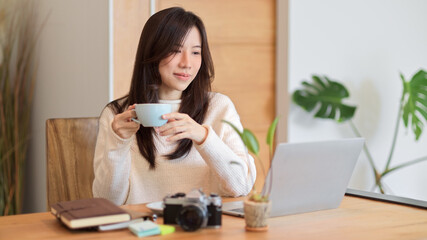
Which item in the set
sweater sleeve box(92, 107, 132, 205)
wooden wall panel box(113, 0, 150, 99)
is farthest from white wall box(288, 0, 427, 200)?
sweater sleeve box(92, 107, 132, 205)

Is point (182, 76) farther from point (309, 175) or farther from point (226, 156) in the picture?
point (309, 175)

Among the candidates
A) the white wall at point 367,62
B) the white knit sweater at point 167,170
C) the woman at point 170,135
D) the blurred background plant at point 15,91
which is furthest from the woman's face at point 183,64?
the blurred background plant at point 15,91

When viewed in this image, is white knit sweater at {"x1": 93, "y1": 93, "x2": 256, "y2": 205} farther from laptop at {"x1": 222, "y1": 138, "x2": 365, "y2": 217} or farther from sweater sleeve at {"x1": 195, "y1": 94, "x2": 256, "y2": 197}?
laptop at {"x1": 222, "y1": 138, "x2": 365, "y2": 217}

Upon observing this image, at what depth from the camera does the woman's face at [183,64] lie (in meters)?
1.93

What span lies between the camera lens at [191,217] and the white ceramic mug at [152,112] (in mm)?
297

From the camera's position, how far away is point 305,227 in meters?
1.35

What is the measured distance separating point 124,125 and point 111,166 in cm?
21

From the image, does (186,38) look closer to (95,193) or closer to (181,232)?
(95,193)

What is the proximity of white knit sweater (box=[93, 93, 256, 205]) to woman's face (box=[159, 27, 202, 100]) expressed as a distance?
0.14m

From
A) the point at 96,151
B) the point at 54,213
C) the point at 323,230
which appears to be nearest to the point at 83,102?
the point at 96,151

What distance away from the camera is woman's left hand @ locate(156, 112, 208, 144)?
155 centimetres

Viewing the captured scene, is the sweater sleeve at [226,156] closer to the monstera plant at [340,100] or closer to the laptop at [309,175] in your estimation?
the laptop at [309,175]

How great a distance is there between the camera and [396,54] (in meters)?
3.86

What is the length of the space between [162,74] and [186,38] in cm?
14
